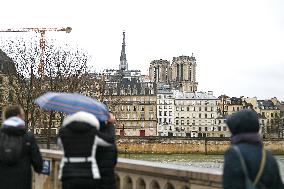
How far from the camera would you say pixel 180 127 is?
137 meters

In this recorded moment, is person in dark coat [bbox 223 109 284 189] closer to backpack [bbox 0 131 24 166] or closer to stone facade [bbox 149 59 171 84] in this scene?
backpack [bbox 0 131 24 166]

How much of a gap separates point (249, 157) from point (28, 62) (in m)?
38.2

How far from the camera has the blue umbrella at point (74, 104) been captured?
243 inches

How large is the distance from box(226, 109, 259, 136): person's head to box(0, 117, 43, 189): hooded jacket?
243 cm

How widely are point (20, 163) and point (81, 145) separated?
0.82 metres

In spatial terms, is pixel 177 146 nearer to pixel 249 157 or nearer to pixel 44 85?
pixel 44 85

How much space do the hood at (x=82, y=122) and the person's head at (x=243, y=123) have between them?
164cm

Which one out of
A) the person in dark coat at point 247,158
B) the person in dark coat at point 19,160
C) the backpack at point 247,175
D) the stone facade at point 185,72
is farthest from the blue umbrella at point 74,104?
the stone facade at point 185,72

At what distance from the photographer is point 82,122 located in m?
5.68

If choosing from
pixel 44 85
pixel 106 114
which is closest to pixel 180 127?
pixel 44 85

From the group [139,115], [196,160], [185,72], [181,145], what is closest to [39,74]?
[196,160]

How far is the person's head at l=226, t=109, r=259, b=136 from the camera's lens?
4586mm

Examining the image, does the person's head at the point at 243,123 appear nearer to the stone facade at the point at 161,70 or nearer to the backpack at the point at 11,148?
the backpack at the point at 11,148

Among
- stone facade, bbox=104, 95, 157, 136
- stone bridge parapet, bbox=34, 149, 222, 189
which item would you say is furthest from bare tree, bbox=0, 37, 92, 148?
stone facade, bbox=104, 95, 157, 136
